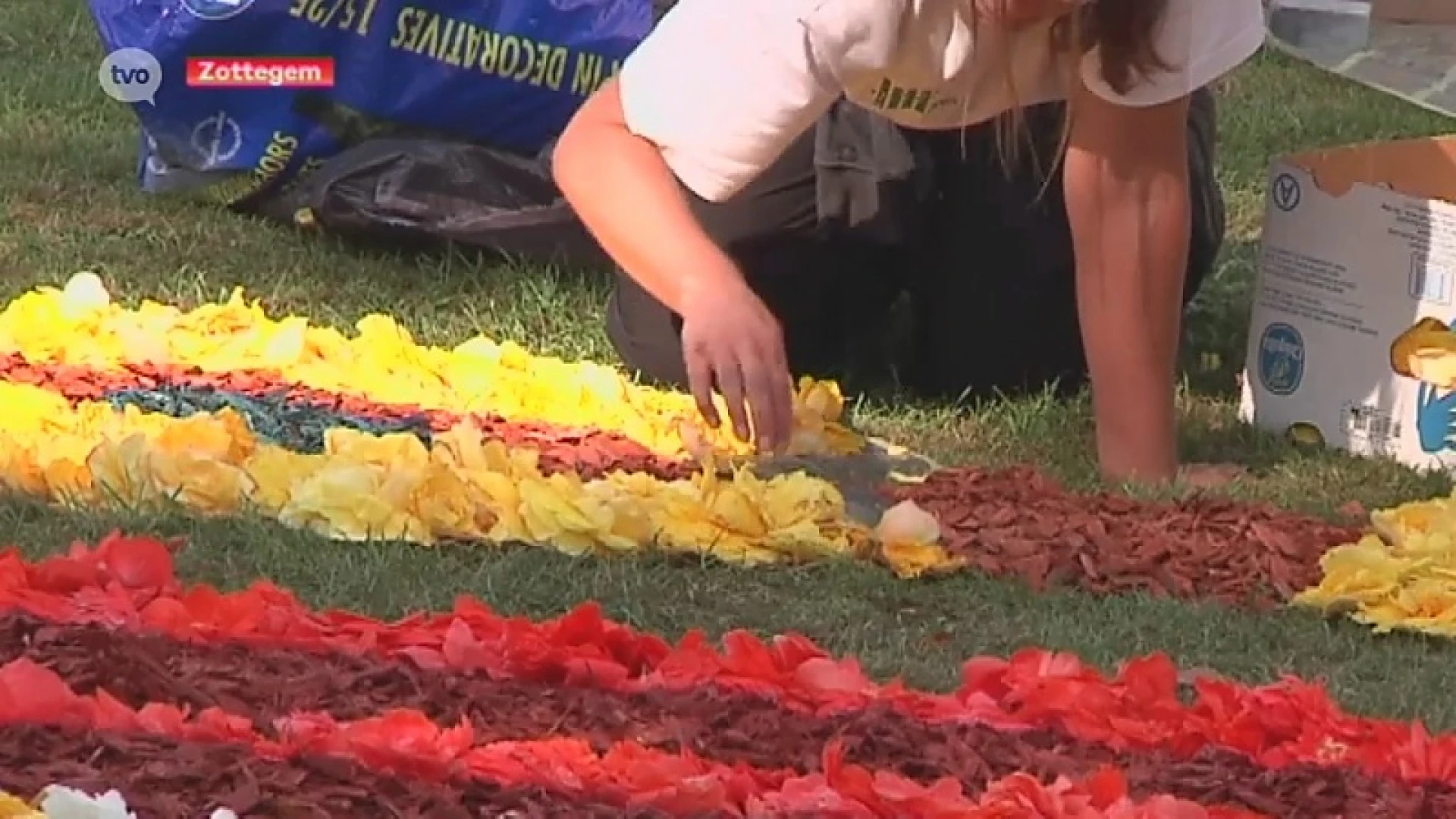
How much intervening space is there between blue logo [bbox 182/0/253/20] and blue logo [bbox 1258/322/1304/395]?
1269 millimetres

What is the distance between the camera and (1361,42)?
4578 mm

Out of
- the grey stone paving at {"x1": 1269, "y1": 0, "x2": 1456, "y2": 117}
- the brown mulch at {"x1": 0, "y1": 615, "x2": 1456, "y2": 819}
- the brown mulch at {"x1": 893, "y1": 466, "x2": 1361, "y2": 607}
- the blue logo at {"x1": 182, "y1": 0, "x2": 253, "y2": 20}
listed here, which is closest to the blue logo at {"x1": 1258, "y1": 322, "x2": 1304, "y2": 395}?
the brown mulch at {"x1": 893, "y1": 466, "x2": 1361, "y2": 607}

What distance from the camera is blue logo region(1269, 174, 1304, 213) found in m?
2.24

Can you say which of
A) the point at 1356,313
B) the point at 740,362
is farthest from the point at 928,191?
the point at 740,362

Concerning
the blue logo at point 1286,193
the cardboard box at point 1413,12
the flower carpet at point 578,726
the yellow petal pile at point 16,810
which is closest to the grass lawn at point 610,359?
the flower carpet at point 578,726

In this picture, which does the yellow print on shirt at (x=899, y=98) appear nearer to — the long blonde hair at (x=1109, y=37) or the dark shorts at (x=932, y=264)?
the long blonde hair at (x=1109, y=37)

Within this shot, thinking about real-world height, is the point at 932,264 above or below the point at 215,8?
below

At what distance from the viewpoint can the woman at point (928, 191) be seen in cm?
186

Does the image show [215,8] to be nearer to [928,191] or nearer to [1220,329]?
[928,191]

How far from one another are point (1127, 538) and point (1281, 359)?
Result: 538mm

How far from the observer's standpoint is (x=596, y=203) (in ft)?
6.36

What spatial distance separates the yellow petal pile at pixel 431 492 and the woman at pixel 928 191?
84 mm

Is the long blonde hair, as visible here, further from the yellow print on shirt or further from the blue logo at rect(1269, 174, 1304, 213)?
the blue logo at rect(1269, 174, 1304, 213)

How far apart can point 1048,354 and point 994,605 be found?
71 centimetres
